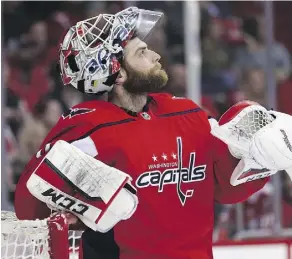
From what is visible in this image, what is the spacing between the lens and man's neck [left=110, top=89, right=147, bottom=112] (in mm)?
2033

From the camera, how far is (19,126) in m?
4.43

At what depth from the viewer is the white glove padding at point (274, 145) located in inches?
73.5

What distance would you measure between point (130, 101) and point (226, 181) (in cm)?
27

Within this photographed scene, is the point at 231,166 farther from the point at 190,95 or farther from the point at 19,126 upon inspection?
the point at 19,126

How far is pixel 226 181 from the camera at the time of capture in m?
2.04

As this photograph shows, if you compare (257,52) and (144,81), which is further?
(257,52)

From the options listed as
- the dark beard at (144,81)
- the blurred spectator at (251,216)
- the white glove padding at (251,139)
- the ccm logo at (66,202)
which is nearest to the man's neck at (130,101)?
the dark beard at (144,81)

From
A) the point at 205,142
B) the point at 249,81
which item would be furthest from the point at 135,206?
the point at 249,81

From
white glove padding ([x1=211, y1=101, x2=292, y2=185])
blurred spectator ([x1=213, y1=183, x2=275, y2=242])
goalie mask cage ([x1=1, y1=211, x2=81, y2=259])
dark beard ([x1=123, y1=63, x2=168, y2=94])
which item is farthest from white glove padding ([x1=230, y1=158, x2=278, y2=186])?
blurred spectator ([x1=213, y1=183, x2=275, y2=242])

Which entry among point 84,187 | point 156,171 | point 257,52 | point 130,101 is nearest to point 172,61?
point 257,52

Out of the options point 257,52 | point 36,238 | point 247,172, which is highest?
point 257,52

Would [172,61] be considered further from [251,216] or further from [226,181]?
[226,181]

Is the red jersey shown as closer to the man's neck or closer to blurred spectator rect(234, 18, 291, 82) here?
the man's neck

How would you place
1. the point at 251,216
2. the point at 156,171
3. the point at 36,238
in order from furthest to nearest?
the point at 251,216
the point at 156,171
the point at 36,238
